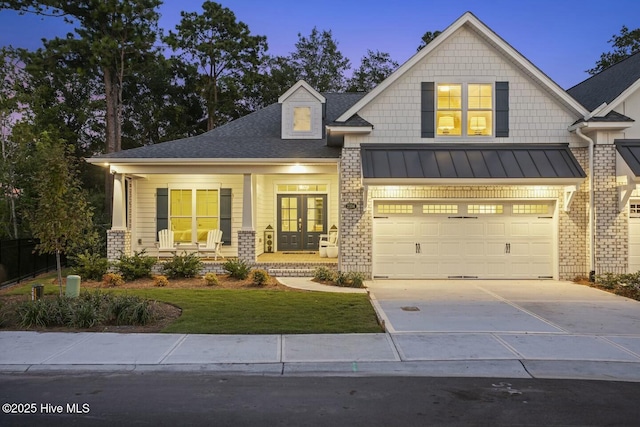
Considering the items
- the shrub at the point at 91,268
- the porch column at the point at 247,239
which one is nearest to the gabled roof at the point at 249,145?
the porch column at the point at 247,239

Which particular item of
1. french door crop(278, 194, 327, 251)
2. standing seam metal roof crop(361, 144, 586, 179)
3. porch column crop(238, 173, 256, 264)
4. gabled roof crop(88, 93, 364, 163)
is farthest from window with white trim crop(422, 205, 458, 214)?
porch column crop(238, 173, 256, 264)

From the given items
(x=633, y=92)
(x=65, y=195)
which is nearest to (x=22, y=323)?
(x=65, y=195)

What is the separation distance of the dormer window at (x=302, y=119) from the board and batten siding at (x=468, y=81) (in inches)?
138

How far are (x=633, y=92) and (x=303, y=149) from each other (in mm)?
10001

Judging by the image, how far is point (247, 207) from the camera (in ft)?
53.3

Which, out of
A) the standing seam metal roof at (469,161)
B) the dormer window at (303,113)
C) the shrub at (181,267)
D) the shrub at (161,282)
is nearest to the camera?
the shrub at (161,282)

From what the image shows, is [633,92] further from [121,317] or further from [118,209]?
[118,209]

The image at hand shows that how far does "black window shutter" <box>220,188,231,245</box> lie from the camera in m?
18.5

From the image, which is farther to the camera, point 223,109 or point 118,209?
point 223,109

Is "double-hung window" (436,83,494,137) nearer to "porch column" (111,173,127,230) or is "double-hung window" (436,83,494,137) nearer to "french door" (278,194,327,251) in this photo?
"french door" (278,194,327,251)

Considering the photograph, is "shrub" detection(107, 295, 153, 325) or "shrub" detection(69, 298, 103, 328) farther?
"shrub" detection(107, 295, 153, 325)

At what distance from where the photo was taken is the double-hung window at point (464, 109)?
1544 centimetres

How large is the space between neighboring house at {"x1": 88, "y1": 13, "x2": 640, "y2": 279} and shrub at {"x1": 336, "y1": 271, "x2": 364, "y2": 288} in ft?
3.20

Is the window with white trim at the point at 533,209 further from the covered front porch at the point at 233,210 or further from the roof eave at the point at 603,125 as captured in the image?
the covered front porch at the point at 233,210
